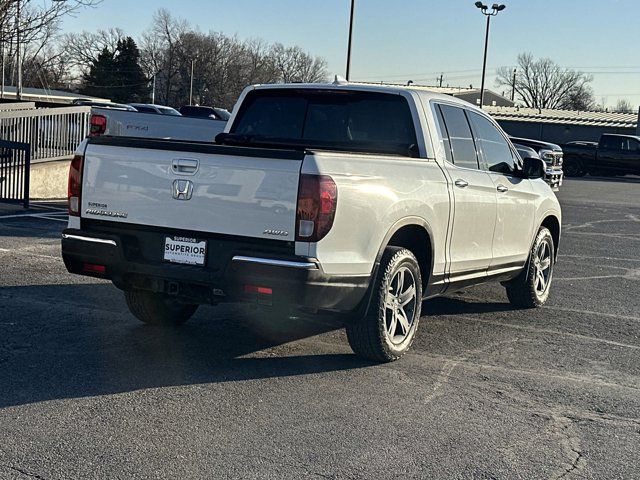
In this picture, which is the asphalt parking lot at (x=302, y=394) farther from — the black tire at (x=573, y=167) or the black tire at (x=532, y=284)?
the black tire at (x=573, y=167)

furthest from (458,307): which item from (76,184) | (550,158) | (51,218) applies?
(550,158)

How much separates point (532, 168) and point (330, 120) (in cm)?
206

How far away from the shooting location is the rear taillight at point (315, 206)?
5230 mm

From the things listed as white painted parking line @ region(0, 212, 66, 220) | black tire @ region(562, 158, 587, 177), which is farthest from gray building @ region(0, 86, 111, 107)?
black tire @ region(562, 158, 587, 177)

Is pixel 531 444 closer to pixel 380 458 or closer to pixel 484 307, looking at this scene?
pixel 380 458

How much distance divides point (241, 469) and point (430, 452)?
978 millimetres

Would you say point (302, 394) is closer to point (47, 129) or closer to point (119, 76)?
point (47, 129)

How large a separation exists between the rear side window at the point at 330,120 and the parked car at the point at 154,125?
4586 mm

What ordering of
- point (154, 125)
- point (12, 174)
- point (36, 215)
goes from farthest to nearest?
1. point (12, 174)
2. point (36, 215)
3. point (154, 125)

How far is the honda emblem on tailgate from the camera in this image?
5.55 metres

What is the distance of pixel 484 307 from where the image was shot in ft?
28.0

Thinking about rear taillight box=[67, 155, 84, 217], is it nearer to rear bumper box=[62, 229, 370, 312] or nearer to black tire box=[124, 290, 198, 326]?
rear bumper box=[62, 229, 370, 312]

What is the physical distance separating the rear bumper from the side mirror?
9.47 ft

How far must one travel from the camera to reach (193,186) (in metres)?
5.54
